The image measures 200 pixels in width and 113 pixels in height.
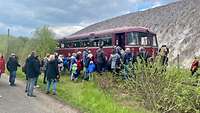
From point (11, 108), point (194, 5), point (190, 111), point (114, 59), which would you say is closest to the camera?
point (190, 111)

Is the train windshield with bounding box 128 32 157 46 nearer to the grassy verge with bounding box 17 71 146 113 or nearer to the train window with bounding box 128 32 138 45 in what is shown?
the train window with bounding box 128 32 138 45

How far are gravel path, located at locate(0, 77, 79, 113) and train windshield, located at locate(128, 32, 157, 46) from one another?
317 inches

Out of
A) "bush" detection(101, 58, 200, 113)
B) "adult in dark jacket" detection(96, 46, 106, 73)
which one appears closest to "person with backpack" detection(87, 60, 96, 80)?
"adult in dark jacket" detection(96, 46, 106, 73)

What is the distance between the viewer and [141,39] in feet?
83.9

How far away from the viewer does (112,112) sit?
46.1 ft

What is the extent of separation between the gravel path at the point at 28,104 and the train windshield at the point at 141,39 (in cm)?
805

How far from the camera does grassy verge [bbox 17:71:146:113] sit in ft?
47.9

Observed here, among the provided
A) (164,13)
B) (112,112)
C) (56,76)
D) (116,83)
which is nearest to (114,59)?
(116,83)

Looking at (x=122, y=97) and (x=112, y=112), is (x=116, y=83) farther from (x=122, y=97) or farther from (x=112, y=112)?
(x=112, y=112)

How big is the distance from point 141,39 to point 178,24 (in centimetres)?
2482

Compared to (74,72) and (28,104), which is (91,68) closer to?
(74,72)

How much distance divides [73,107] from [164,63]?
4.09m

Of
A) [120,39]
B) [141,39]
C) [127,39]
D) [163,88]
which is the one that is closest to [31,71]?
[163,88]

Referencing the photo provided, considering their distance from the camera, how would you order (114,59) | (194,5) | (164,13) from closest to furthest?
(114,59)
(194,5)
(164,13)
